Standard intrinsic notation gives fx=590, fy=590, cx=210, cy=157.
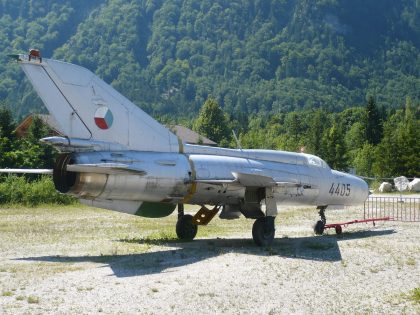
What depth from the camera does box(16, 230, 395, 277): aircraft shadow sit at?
1172 centimetres

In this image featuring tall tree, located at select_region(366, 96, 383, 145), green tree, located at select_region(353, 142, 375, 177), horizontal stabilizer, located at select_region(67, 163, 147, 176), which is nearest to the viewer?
horizontal stabilizer, located at select_region(67, 163, 147, 176)

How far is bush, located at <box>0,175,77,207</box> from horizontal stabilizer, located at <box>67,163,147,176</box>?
688 inches

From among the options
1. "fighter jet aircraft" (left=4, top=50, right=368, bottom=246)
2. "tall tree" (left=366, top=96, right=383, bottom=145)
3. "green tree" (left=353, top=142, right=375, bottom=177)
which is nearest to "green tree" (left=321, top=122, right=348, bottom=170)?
"green tree" (left=353, top=142, right=375, bottom=177)

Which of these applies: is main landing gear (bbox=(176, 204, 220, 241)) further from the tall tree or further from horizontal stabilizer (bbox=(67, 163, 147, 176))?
the tall tree

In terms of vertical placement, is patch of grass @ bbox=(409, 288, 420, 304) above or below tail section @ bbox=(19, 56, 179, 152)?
below

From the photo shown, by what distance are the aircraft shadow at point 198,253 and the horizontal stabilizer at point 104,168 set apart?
1853 millimetres

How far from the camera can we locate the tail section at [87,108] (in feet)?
40.1

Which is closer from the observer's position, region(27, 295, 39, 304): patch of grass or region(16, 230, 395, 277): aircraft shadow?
region(27, 295, 39, 304): patch of grass

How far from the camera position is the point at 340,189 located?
62.6 feet

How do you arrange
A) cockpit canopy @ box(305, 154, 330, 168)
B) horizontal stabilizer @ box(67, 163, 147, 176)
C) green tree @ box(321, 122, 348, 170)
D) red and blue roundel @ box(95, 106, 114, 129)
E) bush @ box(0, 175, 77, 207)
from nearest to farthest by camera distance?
1. horizontal stabilizer @ box(67, 163, 147, 176)
2. red and blue roundel @ box(95, 106, 114, 129)
3. cockpit canopy @ box(305, 154, 330, 168)
4. bush @ box(0, 175, 77, 207)
5. green tree @ box(321, 122, 348, 170)

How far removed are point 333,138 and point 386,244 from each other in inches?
2142

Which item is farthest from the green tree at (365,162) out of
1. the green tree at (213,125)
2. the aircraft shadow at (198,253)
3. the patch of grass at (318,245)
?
the patch of grass at (318,245)

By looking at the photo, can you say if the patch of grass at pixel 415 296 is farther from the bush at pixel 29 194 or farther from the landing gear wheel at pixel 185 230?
the bush at pixel 29 194

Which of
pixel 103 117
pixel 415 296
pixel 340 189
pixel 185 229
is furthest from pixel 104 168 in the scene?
pixel 340 189
